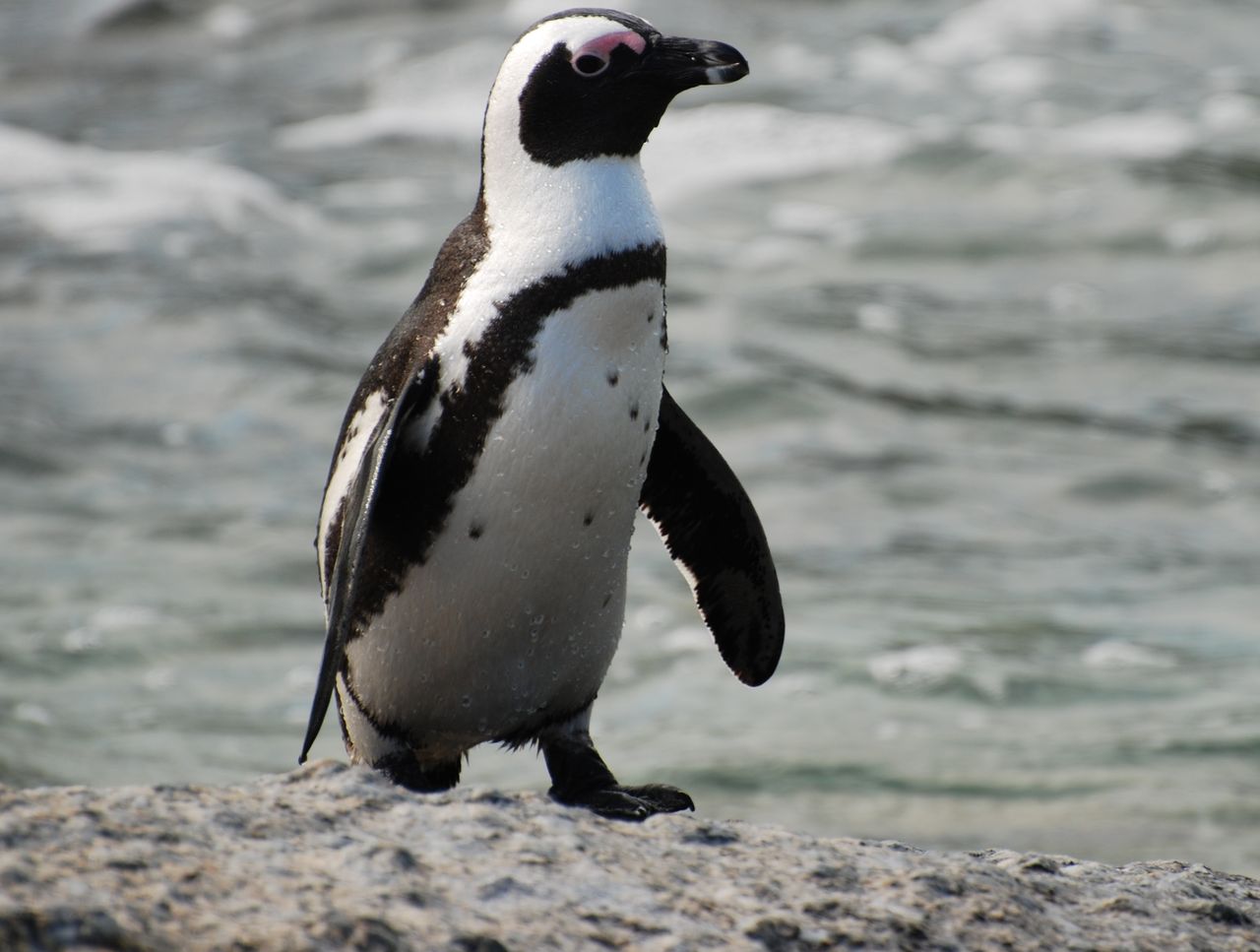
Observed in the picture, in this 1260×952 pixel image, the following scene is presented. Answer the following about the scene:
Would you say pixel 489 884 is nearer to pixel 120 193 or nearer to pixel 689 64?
pixel 689 64

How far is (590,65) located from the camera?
3.16 metres

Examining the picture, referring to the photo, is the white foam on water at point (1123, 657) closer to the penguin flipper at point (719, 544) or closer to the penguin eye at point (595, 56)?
the penguin flipper at point (719, 544)

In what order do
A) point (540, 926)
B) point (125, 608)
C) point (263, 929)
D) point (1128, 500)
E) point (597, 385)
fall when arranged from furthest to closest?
point (1128, 500)
point (125, 608)
point (597, 385)
point (540, 926)
point (263, 929)

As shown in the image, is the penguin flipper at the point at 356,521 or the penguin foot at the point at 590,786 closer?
A: the penguin foot at the point at 590,786

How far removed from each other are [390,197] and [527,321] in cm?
1120

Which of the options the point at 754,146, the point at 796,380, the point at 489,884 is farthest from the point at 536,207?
the point at 754,146

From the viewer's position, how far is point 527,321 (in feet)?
10.0

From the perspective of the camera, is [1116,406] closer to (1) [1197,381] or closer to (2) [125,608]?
(1) [1197,381]

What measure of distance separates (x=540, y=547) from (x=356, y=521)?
0.92 ft

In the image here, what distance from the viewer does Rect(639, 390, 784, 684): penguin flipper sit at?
3.71 metres

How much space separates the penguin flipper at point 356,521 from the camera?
10.1 ft

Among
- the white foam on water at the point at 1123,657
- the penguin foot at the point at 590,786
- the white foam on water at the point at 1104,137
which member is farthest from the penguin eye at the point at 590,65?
the white foam on water at the point at 1104,137

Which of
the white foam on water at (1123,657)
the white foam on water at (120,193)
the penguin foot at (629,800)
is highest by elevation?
the white foam on water at (120,193)

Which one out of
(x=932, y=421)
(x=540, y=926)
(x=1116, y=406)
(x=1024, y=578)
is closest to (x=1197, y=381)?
(x=1116, y=406)
